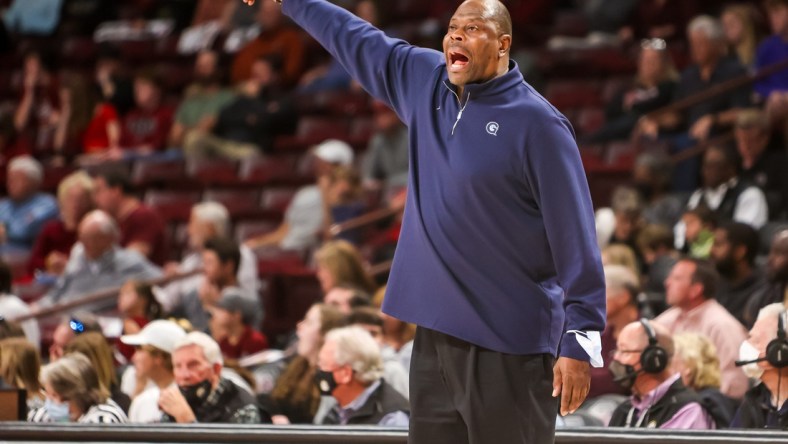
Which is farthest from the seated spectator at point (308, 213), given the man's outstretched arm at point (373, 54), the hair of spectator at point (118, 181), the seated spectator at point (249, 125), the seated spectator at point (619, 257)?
the man's outstretched arm at point (373, 54)

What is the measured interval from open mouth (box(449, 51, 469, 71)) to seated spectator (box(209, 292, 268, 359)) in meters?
3.66

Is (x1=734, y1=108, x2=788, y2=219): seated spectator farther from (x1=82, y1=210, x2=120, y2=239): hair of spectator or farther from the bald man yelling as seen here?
the bald man yelling

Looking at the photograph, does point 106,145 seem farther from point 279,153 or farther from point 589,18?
point 589,18

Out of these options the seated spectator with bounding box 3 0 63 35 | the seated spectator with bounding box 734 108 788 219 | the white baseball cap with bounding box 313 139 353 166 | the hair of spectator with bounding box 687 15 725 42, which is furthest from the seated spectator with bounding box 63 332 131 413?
the seated spectator with bounding box 3 0 63 35

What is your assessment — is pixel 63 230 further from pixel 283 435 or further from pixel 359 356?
pixel 283 435

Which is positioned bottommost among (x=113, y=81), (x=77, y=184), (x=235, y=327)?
(x=235, y=327)

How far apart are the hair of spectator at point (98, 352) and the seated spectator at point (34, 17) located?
7.09m

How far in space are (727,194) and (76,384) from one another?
11.7ft

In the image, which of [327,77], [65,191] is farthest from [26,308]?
[327,77]

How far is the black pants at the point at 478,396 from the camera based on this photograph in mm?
2561

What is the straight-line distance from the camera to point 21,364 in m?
4.96

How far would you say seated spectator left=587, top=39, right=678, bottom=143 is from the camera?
8117 millimetres

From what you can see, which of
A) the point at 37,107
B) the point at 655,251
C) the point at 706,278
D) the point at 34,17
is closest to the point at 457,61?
the point at 706,278

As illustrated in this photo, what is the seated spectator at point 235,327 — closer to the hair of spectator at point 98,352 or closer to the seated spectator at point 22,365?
the hair of spectator at point 98,352
